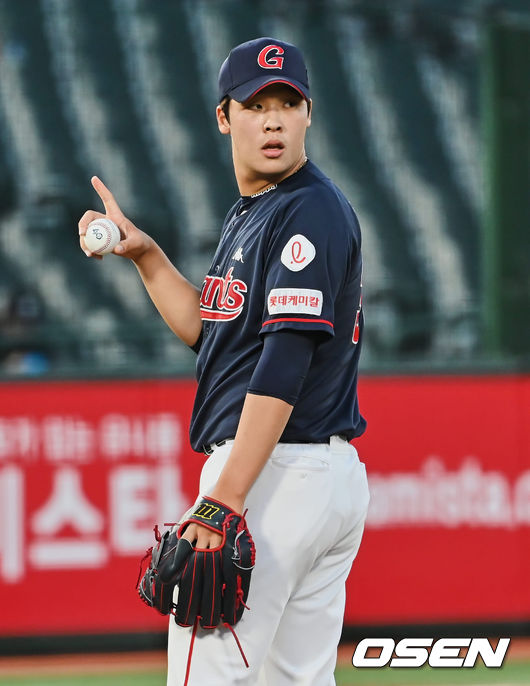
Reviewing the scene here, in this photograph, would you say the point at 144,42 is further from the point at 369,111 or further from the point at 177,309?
the point at 177,309

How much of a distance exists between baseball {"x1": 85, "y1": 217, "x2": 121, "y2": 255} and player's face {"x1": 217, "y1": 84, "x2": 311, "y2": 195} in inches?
14.6

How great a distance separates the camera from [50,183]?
26.6 ft

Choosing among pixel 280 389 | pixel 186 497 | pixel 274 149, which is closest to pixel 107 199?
pixel 274 149

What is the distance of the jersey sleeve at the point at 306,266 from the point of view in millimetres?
2307

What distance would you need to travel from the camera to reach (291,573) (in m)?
2.39

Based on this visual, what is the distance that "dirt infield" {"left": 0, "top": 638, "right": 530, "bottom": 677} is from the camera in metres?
5.41

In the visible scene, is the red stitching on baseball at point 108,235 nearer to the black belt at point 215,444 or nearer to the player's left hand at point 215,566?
the black belt at point 215,444

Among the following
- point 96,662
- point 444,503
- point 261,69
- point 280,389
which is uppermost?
point 261,69

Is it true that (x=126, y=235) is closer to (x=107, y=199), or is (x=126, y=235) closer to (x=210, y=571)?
(x=107, y=199)

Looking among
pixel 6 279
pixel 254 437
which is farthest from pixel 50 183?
pixel 254 437

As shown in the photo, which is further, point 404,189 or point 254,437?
point 404,189

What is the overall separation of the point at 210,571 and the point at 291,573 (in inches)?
8.2

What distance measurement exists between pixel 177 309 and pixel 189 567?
77 centimetres

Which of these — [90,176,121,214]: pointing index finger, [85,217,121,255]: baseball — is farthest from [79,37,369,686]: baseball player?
[90,176,121,214]: pointing index finger
